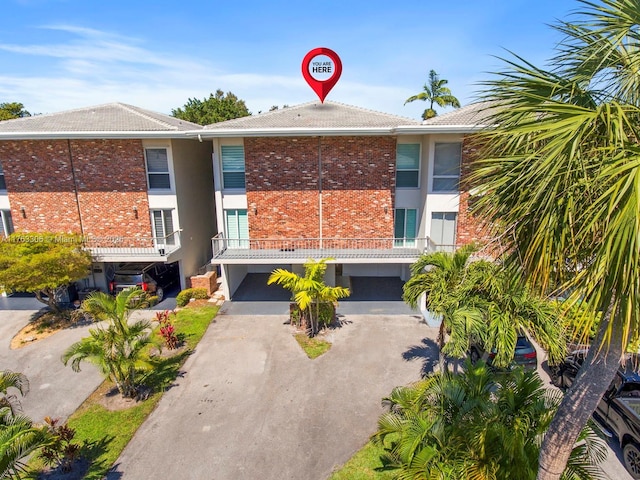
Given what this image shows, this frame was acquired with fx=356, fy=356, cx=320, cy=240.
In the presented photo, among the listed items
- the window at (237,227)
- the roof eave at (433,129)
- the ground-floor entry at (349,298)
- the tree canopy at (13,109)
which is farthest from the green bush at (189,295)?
the tree canopy at (13,109)

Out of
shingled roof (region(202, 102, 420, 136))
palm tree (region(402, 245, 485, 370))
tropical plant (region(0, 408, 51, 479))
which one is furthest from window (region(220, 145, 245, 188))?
tropical plant (region(0, 408, 51, 479))

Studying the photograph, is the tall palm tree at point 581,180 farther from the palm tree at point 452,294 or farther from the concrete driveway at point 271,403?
the concrete driveway at point 271,403

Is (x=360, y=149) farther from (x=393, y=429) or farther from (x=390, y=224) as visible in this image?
→ (x=393, y=429)

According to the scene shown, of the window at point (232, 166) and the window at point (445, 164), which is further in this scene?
the window at point (232, 166)

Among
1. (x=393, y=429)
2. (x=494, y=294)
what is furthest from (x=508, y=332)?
(x=393, y=429)

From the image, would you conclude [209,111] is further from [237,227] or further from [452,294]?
[452,294]

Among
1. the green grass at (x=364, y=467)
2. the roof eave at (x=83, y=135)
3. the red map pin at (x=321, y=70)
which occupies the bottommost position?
the green grass at (x=364, y=467)

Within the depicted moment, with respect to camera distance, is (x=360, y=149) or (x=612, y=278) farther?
(x=360, y=149)
